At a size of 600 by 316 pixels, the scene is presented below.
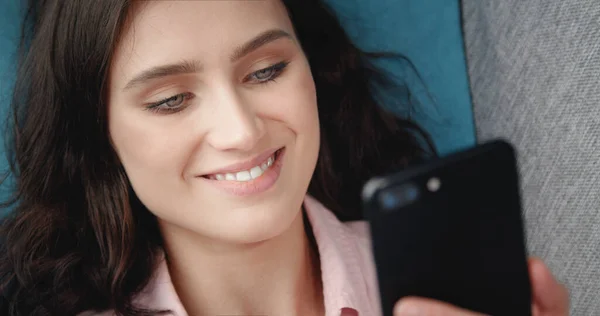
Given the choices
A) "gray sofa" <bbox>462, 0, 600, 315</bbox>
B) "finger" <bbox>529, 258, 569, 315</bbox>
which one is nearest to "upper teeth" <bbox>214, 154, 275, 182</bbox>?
"finger" <bbox>529, 258, 569, 315</bbox>

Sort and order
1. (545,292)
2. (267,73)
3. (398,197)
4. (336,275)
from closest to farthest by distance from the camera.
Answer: (398,197), (545,292), (267,73), (336,275)

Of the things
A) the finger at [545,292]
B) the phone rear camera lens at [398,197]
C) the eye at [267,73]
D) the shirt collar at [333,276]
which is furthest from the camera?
the shirt collar at [333,276]

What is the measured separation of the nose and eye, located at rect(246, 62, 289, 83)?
0.17ft

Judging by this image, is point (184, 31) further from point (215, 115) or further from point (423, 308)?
point (423, 308)

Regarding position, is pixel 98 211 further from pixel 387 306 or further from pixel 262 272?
pixel 387 306

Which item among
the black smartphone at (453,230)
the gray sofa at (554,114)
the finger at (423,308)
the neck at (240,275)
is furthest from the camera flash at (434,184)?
the gray sofa at (554,114)

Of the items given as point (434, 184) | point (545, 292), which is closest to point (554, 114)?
point (545, 292)

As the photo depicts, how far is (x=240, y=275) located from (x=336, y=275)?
141mm

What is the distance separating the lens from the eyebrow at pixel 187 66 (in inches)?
30.0

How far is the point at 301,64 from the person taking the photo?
0.87m

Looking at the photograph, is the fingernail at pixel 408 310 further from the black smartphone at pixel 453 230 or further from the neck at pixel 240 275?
the neck at pixel 240 275

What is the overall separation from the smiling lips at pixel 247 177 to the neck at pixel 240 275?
0.39ft

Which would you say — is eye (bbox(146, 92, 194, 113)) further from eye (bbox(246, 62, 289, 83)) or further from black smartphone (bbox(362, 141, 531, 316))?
black smartphone (bbox(362, 141, 531, 316))

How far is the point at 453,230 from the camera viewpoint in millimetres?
645
